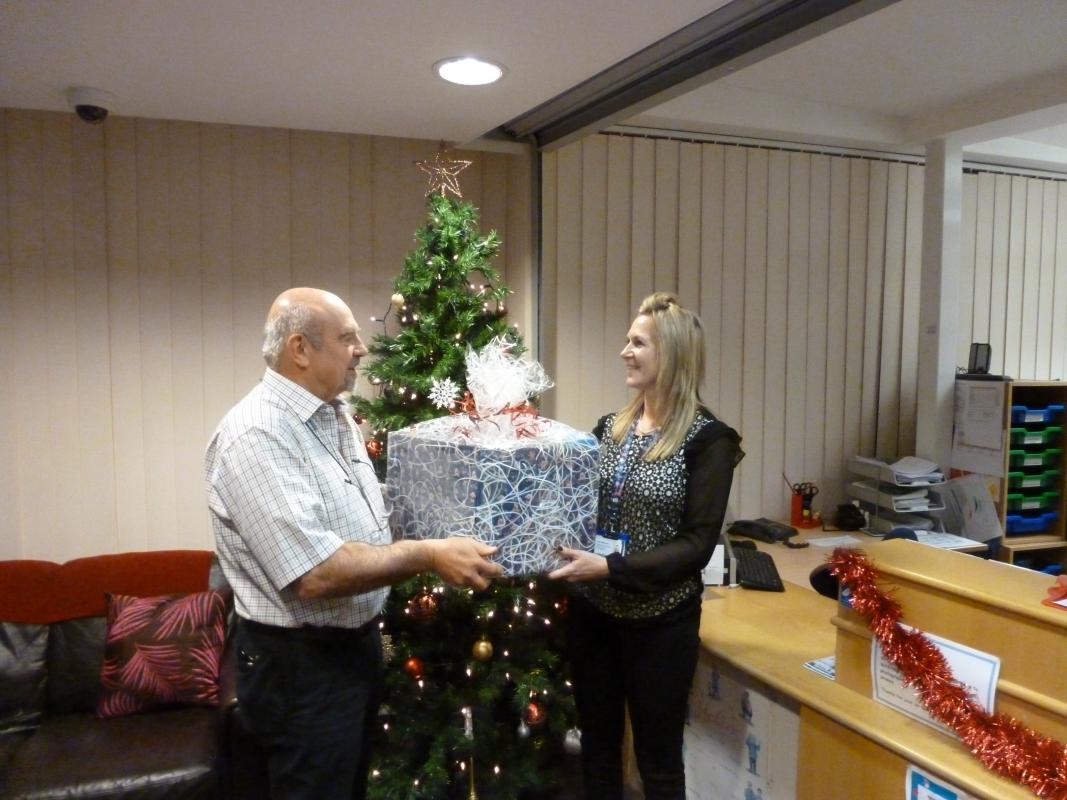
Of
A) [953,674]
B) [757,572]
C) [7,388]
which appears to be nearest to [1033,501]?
[757,572]

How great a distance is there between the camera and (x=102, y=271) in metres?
2.66

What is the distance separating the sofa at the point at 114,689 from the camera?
2061 mm

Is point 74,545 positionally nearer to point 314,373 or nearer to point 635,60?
point 314,373

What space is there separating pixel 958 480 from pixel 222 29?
3354mm

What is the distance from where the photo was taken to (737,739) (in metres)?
2.01

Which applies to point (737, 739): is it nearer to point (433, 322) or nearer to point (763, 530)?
point (763, 530)

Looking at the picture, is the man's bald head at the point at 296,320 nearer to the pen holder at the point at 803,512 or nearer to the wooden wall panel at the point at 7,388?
the wooden wall panel at the point at 7,388

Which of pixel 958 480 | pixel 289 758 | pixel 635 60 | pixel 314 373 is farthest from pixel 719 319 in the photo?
→ pixel 289 758

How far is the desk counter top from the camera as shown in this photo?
136cm

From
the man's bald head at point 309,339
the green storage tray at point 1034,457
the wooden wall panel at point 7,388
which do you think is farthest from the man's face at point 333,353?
the green storage tray at point 1034,457

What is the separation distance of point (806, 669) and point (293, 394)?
4.49ft

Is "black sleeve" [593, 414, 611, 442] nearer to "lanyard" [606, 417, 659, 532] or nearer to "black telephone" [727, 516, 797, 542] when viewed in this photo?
"lanyard" [606, 417, 659, 532]

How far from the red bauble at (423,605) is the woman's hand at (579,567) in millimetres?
949

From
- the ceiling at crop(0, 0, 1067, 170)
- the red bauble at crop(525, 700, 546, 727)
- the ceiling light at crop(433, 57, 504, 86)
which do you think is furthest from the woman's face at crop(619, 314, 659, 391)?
the red bauble at crop(525, 700, 546, 727)
